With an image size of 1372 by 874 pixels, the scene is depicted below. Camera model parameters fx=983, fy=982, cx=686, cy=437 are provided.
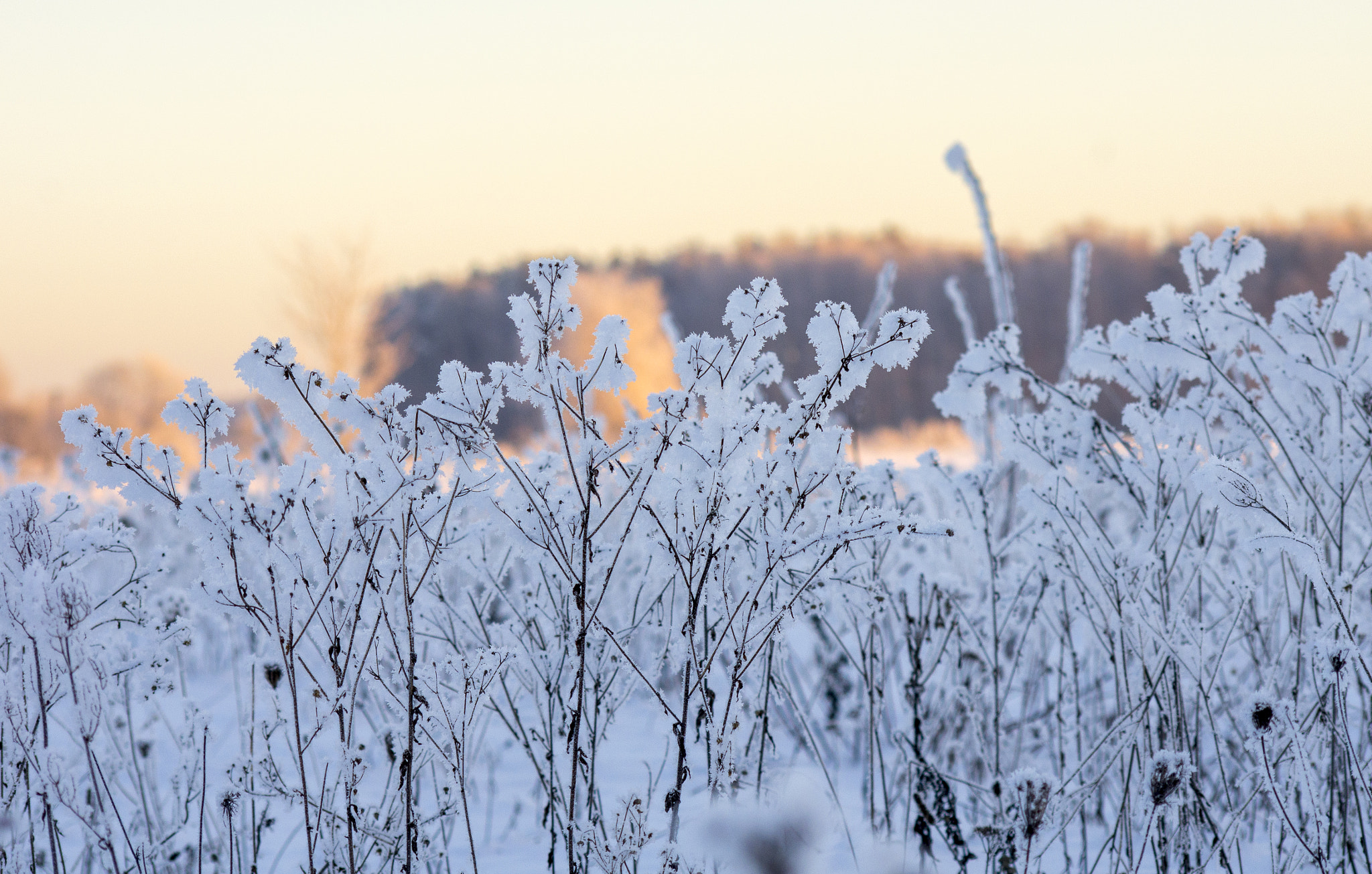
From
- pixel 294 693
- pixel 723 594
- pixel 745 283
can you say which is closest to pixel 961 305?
pixel 723 594

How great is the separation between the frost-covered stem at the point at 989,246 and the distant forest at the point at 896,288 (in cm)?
2223

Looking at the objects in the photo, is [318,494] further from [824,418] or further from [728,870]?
[728,870]

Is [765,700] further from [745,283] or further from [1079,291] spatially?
[745,283]

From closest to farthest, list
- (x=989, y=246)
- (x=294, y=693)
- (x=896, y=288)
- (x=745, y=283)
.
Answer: (x=294, y=693)
(x=989, y=246)
(x=745, y=283)
(x=896, y=288)

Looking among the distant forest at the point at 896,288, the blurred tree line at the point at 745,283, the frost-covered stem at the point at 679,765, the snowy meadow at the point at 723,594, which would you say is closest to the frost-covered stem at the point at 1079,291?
the snowy meadow at the point at 723,594

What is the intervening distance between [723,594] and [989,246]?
163 centimetres

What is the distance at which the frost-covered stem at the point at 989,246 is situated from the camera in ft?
8.64

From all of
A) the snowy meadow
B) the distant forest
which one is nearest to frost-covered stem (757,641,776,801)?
the snowy meadow

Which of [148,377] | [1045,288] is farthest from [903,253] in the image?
[148,377]

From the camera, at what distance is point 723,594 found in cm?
147

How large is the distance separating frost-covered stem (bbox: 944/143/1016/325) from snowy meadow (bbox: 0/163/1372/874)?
16mm

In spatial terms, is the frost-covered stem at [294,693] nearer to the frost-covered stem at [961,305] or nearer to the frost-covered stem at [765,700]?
the frost-covered stem at [765,700]

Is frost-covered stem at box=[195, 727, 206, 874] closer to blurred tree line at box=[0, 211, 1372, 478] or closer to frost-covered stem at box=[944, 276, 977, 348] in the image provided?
frost-covered stem at box=[944, 276, 977, 348]

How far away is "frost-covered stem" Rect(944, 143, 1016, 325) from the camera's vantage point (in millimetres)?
2633
